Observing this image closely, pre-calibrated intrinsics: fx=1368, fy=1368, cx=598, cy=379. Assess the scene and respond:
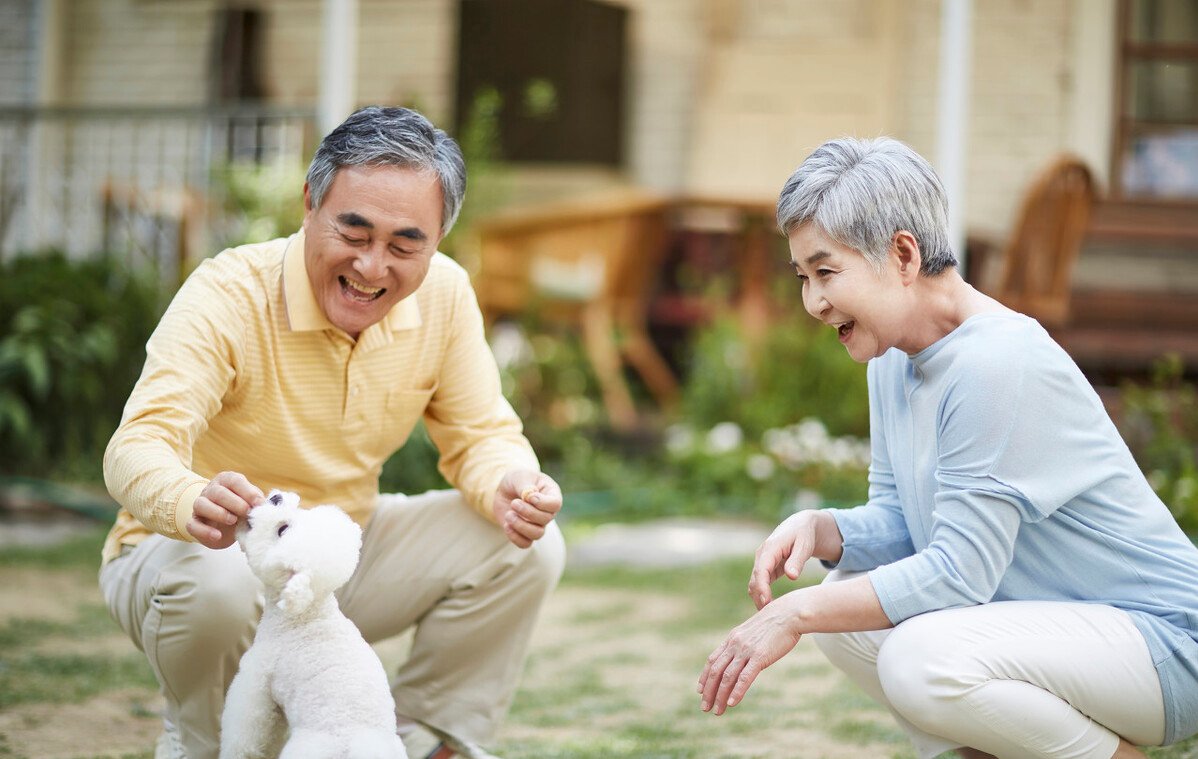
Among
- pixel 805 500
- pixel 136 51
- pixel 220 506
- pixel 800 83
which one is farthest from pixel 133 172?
pixel 220 506

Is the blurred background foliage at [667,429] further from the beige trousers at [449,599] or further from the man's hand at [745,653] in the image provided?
the man's hand at [745,653]

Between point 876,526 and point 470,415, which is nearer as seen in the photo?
point 876,526

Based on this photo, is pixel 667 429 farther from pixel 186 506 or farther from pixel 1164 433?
pixel 186 506

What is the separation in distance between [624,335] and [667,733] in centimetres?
431

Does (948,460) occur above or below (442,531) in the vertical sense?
above

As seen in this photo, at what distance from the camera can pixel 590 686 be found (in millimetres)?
3775

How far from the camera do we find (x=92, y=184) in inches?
338

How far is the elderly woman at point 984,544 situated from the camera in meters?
2.20

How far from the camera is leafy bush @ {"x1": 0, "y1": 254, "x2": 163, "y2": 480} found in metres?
6.14

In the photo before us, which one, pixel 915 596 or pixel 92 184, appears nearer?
pixel 915 596

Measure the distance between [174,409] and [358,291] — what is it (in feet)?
1.34

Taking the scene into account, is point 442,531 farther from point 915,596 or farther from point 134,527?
point 915,596

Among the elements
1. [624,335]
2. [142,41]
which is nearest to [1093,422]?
[624,335]

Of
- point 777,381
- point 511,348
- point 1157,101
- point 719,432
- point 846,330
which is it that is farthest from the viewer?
point 1157,101
